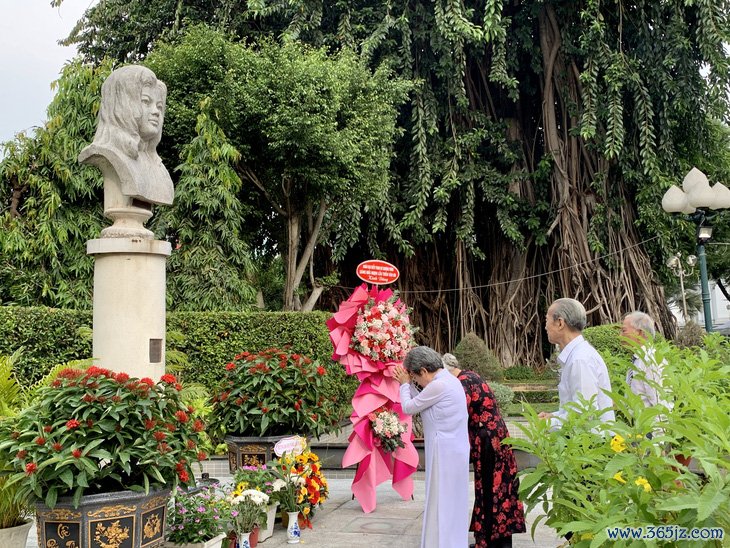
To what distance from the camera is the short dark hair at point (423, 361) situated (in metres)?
4.24

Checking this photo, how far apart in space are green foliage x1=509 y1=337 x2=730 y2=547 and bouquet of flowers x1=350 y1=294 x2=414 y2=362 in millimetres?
3564

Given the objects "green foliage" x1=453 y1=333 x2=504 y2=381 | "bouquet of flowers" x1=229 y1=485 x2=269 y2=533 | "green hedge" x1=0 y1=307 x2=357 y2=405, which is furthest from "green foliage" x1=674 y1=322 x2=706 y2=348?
"bouquet of flowers" x1=229 y1=485 x2=269 y2=533

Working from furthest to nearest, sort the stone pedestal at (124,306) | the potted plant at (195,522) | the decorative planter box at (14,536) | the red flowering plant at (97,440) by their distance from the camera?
1. the stone pedestal at (124,306)
2. the potted plant at (195,522)
3. the decorative planter box at (14,536)
4. the red flowering plant at (97,440)

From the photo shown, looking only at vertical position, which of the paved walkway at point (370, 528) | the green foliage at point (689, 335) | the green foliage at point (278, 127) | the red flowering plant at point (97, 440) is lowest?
the paved walkway at point (370, 528)

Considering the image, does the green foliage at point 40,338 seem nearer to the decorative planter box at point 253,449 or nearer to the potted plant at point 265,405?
the potted plant at point 265,405

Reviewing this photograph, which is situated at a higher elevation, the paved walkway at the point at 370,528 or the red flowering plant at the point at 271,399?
the red flowering plant at the point at 271,399

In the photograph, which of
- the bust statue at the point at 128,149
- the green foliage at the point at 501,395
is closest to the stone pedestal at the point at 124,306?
the bust statue at the point at 128,149

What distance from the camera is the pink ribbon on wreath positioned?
231 inches

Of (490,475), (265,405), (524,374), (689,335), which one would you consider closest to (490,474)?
(490,475)

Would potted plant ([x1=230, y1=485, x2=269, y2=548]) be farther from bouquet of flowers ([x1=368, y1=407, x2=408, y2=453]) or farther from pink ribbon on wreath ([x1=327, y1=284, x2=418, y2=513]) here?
bouquet of flowers ([x1=368, y1=407, x2=408, y2=453])

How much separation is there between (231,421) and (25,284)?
616 cm

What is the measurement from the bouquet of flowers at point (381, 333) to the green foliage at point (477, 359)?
5.76 metres

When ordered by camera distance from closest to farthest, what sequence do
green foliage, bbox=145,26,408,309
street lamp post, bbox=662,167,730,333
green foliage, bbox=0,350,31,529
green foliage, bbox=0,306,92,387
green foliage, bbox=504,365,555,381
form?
green foliage, bbox=0,350,31,529
street lamp post, bbox=662,167,730,333
green foliage, bbox=0,306,92,387
green foliage, bbox=145,26,408,309
green foliage, bbox=504,365,555,381

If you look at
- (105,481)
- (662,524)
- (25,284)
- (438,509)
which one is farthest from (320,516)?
(25,284)
